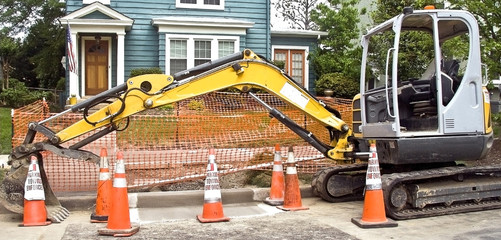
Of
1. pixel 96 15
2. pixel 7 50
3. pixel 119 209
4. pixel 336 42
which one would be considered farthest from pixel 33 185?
pixel 7 50

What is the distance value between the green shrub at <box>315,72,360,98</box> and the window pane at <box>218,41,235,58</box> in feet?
13.4

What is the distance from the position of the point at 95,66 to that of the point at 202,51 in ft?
13.6

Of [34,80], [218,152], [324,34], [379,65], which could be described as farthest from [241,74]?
[34,80]

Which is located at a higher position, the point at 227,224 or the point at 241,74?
the point at 241,74

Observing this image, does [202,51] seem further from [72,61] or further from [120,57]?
[72,61]

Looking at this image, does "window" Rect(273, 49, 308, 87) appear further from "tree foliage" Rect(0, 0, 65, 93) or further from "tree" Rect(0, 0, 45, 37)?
"tree" Rect(0, 0, 45, 37)

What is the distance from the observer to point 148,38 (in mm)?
19281

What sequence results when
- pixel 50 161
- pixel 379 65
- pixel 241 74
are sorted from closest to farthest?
pixel 241 74 < pixel 50 161 < pixel 379 65

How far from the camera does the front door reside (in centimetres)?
1908

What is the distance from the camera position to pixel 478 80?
685cm

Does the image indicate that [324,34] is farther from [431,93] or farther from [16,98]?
[431,93]

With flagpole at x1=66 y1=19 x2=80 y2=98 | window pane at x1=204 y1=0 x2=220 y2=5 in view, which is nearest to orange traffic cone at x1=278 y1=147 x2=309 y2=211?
flagpole at x1=66 y1=19 x2=80 y2=98

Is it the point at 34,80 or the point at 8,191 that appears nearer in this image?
the point at 8,191

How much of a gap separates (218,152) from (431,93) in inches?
155
